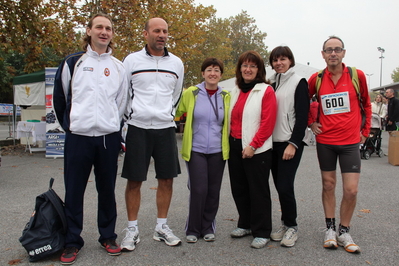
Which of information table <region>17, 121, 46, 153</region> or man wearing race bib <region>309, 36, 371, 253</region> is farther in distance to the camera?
information table <region>17, 121, 46, 153</region>

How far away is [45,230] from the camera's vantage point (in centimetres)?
300

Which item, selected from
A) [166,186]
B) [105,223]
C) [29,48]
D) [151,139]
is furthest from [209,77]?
[29,48]

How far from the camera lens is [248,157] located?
344 cm

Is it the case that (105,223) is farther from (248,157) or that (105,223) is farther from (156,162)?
(248,157)

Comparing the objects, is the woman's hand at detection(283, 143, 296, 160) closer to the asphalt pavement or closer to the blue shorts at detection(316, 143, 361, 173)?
the blue shorts at detection(316, 143, 361, 173)

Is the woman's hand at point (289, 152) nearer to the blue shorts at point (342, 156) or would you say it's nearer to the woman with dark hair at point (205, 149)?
the blue shorts at point (342, 156)

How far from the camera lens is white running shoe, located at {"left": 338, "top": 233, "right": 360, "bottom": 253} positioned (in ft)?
10.6

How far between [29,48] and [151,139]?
30.3 feet

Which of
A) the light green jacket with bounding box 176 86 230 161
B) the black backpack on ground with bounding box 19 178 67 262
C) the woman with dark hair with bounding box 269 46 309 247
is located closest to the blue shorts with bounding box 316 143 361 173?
the woman with dark hair with bounding box 269 46 309 247

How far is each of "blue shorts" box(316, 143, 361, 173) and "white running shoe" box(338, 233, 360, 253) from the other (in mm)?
670

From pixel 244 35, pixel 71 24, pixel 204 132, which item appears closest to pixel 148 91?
pixel 204 132

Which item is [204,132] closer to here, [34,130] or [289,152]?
[289,152]

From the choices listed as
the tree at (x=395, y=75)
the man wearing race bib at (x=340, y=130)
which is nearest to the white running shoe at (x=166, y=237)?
the man wearing race bib at (x=340, y=130)

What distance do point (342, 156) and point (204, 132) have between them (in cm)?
145
